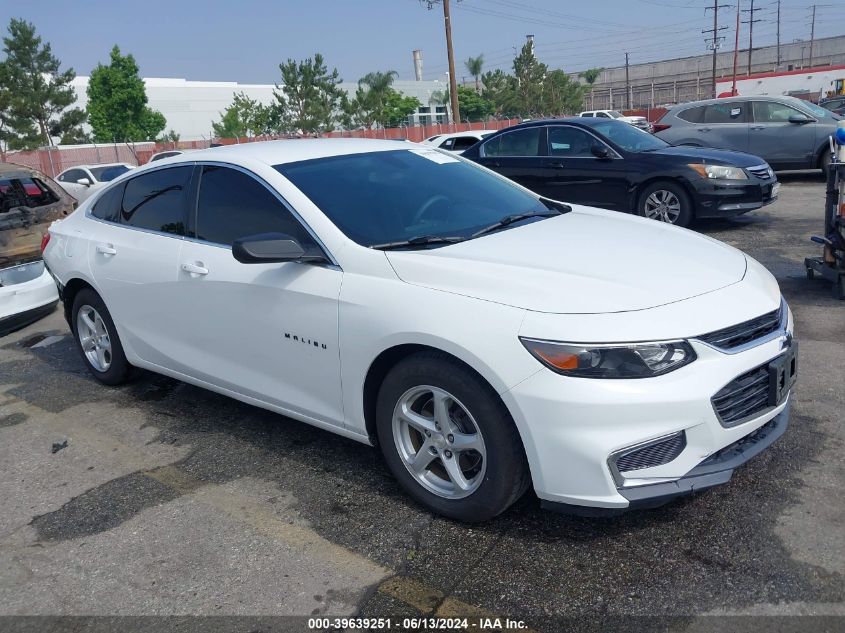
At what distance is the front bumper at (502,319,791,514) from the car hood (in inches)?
11.9

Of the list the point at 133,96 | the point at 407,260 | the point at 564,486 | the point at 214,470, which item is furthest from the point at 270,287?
the point at 133,96

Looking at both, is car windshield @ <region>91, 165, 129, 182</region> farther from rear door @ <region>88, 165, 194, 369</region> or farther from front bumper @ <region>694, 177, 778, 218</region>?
rear door @ <region>88, 165, 194, 369</region>

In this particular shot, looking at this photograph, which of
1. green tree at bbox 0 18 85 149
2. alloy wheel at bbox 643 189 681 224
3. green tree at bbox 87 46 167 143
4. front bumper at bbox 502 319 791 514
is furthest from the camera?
green tree at bbox 87 46 167 143

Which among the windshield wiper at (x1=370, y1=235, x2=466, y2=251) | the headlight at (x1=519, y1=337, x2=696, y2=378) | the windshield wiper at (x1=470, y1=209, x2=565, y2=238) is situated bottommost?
the headlight at (x1=519, y1=337, x2=696, y2=378)

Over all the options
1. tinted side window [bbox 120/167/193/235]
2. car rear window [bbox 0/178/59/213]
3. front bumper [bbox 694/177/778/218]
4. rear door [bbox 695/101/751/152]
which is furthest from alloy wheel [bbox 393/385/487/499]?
rear door [bbox 695/101/751/152]

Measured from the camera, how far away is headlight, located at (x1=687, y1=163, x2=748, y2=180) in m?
9.22

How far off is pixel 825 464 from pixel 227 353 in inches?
120

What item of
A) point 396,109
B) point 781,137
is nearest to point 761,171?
point 781,137

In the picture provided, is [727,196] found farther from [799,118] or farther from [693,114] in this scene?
[693,114]

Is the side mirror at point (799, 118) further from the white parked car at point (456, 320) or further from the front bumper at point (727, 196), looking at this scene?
the white parked car at point (456, 320)

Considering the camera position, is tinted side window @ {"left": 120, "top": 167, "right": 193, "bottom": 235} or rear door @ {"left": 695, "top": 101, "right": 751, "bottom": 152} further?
rear door @ {"left": 695, "top": 101, "right": 751, "bottom": 152}

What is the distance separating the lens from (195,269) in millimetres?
4137

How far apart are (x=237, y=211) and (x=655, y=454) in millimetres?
2520

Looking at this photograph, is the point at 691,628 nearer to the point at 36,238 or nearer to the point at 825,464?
the point at 825,464
